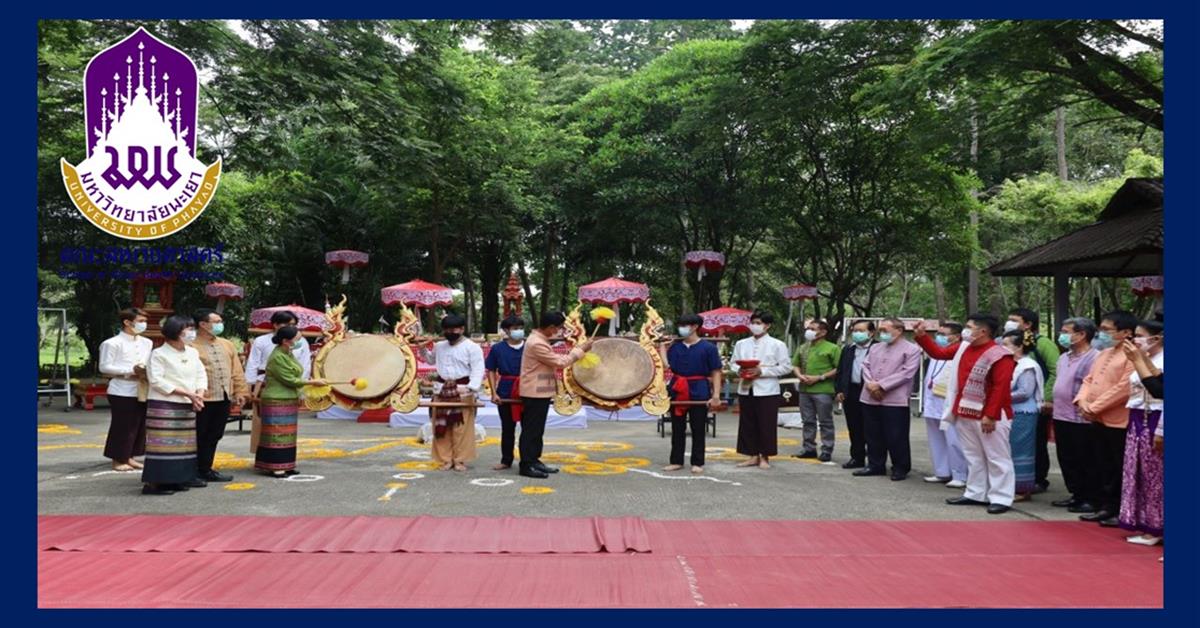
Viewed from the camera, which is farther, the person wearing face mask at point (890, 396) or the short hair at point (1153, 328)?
the person wearing face mask at point (890, 396)

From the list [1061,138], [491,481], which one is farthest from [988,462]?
[1061,138]

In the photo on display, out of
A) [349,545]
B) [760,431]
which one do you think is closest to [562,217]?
[760,431]

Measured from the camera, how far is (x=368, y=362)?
8.06m

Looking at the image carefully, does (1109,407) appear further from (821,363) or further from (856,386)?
(821,363)

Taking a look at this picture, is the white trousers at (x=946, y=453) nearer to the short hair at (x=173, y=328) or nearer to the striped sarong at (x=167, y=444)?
the striped sarong at (x=167, y=444)

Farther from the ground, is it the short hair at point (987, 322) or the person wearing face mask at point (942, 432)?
the short hair at point (987, 322)

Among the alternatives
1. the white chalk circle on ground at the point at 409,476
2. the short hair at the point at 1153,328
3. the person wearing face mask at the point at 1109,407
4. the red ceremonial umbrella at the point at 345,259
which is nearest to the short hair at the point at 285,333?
the white chalk circle on ground at the point at 409,476

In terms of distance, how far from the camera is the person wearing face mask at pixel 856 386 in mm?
8055

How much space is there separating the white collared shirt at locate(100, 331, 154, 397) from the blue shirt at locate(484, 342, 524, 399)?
2927mm

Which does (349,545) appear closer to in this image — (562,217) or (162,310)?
(162,310)

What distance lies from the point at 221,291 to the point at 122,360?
1184 centimetres

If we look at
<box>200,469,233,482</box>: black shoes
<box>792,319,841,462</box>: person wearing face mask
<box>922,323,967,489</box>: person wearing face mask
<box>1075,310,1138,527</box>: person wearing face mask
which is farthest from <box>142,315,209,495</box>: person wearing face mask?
<box>1075,310,1138,527</box>: person wearing face mask

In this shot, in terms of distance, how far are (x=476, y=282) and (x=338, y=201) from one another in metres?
6.72

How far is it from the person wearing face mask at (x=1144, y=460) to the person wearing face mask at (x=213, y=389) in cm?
674
